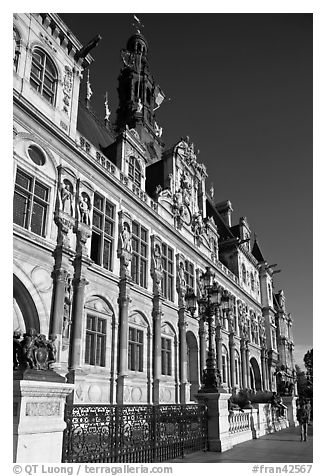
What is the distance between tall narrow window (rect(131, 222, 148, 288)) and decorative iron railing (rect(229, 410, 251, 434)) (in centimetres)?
745

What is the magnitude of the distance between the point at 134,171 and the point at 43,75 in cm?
707

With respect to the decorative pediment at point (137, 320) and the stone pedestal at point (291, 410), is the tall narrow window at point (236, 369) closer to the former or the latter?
the stone pedestal at point (291, 410)

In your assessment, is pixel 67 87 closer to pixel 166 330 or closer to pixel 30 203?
pixel 30 203

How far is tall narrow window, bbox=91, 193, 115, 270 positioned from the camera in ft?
56.5

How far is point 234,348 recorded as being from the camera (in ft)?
99.9

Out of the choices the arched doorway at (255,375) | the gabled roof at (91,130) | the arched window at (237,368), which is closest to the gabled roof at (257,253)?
the arched doorway at (255,375)

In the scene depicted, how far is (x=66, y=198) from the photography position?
15414 mm

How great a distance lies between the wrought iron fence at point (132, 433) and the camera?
7.98 metres

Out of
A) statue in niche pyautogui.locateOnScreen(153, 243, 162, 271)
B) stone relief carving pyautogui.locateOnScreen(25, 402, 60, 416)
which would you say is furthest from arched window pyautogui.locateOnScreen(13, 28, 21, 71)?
stone relief carving pyautogui.locateOnScreen(25, 402, 60, 416)

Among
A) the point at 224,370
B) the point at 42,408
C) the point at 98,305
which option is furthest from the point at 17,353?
the point at 224,370

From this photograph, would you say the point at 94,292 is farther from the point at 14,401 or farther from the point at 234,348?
the point at 234,348

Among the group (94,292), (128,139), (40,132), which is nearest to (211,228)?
(128,139)

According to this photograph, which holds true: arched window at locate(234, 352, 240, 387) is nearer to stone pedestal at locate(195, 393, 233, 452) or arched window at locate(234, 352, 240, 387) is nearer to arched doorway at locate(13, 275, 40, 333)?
stone pedestal at locate(195, 393, 233, 452)
